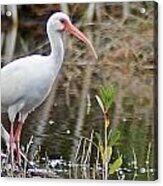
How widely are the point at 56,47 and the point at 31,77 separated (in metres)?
0.14

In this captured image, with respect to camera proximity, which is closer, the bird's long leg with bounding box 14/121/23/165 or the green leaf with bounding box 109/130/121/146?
the green leaf with bounding box 109/130/121/146

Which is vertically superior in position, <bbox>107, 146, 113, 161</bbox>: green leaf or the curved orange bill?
the curved orange bill

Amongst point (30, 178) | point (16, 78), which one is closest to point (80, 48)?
point (16, 78)

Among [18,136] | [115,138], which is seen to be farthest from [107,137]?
[18,136]

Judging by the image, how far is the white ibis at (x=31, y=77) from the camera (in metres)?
1.90

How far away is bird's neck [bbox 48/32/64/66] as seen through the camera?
1.90 meters

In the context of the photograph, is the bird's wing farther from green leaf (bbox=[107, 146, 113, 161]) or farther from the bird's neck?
green leaf (bbox=[107, 146, 113, 161])

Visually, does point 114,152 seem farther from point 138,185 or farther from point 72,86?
point 72,86

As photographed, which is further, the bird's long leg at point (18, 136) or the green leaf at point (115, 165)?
the bird's long leg at point (18, 136)

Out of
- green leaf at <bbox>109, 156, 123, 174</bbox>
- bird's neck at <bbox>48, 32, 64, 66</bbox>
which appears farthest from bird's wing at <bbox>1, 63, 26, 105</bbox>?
green leaf at <bbox>109, 156, 123, 174</bbox>

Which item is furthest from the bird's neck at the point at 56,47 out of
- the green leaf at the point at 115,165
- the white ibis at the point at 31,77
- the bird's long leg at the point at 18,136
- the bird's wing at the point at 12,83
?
the green leaf at the point at 115,165

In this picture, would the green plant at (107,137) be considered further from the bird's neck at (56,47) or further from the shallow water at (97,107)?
the bird's neck at (56,47)

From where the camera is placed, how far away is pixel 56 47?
1.90 metres

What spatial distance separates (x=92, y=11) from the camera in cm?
187
